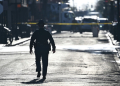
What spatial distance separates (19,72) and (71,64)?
10.5 feet

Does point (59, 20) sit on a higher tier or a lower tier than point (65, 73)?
lower

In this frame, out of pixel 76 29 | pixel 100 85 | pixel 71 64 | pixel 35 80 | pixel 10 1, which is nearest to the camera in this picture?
pixel 100 85

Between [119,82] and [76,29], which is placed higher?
[119,82]

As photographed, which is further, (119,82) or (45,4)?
(45,4)

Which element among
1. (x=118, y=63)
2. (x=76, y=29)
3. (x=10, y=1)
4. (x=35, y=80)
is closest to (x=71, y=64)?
(x=118, y=63)

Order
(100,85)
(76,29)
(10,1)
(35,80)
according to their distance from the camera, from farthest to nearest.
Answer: (76,29), (10,1), (35,80), (100,85)

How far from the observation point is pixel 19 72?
46.7ft

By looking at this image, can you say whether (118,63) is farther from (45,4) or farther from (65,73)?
(45,4)

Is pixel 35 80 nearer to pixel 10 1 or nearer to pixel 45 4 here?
pixel 10 1

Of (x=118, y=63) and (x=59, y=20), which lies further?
(x=59, y=20)

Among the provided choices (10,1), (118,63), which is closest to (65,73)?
(118,63)

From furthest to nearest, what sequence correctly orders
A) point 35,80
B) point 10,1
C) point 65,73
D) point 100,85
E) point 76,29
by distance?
point 76,29, point 10,1, point 65,73, point 35,80, point 100,85

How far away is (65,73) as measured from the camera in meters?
13.9

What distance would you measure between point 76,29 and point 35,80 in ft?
156
